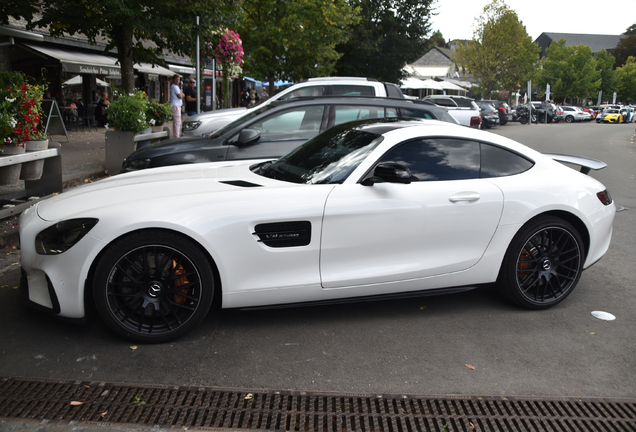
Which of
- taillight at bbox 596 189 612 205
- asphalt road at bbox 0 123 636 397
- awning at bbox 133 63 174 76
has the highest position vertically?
→ awning at bbox 133 63 174 76

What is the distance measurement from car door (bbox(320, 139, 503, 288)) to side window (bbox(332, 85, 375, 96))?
6.72m

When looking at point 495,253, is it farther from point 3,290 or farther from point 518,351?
point 3,290

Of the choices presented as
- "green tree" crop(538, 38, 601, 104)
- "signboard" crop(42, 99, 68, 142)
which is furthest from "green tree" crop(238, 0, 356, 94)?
"green tree" crop(538, 38, 601, 104)

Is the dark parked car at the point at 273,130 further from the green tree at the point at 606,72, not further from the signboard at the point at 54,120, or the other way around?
the green tree at the point at 606,72

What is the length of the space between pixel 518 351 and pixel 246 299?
1836 mm

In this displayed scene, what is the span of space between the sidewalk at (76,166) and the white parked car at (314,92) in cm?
206

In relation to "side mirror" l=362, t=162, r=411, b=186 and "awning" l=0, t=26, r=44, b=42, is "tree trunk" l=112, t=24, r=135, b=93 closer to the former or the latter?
"awning" l=0, t=26, r=44, b=42

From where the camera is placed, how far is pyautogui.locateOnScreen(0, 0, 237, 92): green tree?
11.4 m

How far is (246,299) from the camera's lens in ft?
12.1

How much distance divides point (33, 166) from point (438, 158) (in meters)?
4.94

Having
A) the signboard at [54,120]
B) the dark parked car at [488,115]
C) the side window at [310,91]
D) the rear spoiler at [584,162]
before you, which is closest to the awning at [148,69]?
the signboard at [54,120]

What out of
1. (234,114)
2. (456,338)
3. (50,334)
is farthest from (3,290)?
(234,114)

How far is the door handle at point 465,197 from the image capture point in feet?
13.2

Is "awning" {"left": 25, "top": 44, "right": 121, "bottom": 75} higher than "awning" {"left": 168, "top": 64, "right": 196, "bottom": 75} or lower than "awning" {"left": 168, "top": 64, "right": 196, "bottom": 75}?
lower
